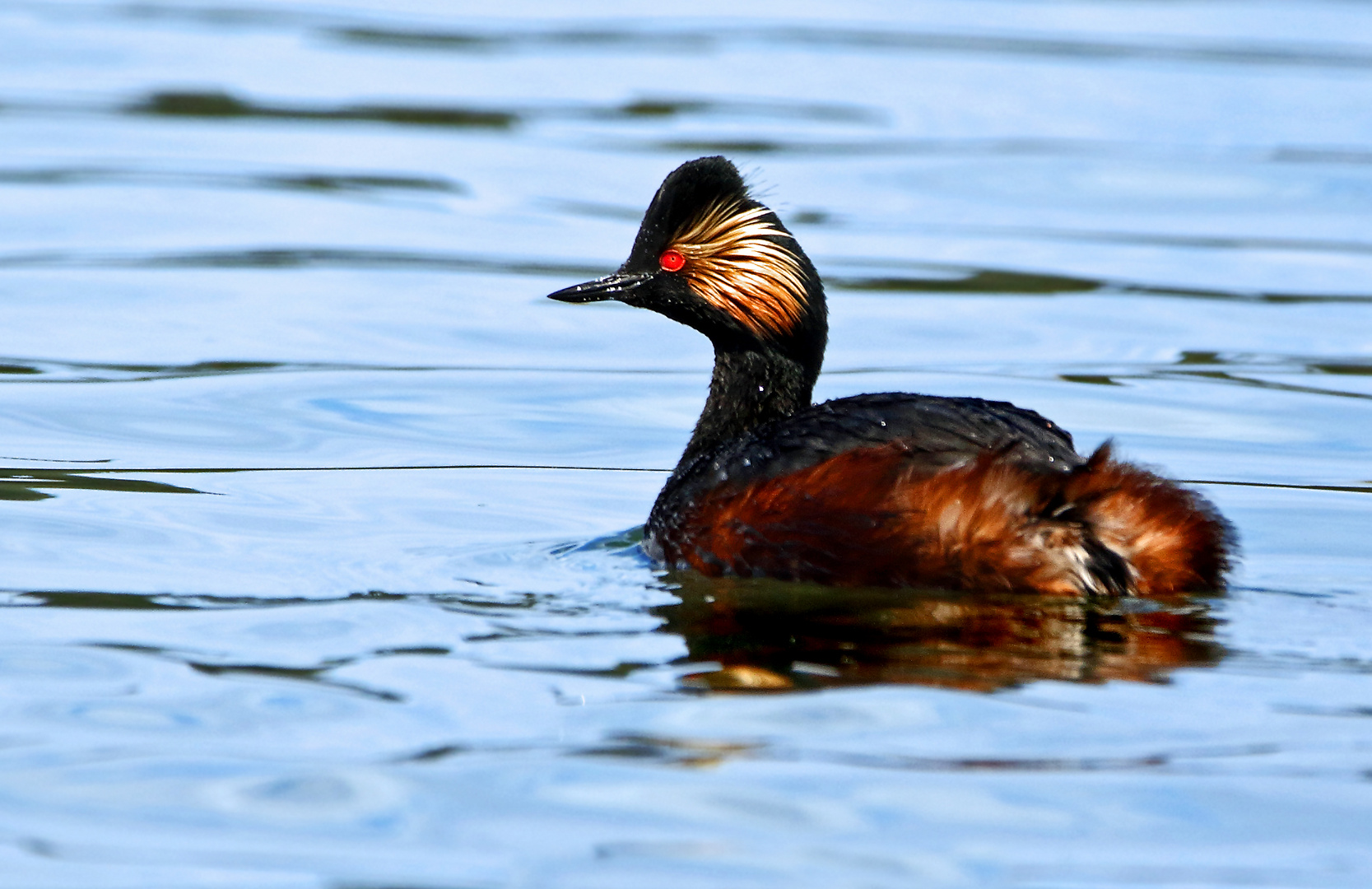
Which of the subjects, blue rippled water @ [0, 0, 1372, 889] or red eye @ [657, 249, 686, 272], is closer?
blue rippled water @ [0, 0, 1372, 889]

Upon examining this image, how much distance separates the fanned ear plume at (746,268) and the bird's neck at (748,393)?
0.12 meters

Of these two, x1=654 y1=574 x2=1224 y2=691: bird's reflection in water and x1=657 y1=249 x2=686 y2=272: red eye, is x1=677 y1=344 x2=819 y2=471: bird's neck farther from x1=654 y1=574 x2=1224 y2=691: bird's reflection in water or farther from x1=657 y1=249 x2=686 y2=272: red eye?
x1=654 y1=574 x2=1224 y2=691: bird's reflection in water

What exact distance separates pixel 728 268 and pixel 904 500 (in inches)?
58.4

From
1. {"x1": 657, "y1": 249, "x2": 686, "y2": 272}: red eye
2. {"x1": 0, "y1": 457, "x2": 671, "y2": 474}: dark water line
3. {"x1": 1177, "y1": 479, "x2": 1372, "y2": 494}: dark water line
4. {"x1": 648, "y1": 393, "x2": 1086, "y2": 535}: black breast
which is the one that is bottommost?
{"x1": 0, "y1": 457, "x2": 671, "y2": 474}: dark water line

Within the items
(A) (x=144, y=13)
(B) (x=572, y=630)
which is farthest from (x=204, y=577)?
(A) (x=144, y=13)

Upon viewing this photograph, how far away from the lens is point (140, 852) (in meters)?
4.82

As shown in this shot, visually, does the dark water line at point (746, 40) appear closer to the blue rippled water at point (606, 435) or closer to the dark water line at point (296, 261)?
the blue rippled water at point (606, 435)

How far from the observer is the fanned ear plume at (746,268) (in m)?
7.48

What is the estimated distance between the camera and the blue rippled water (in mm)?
4984

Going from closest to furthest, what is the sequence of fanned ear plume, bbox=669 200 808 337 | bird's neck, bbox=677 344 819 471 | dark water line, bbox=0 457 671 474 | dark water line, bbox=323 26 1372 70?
fanned ear plume, bbox=669 200 808 337 < bird's neck, bbox=677 344 819 471 < dark water line, bbox=0 457 671 474 < dark water line, bbox=323 26 1372 70

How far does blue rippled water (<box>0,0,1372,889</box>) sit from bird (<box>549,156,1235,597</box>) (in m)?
0.13

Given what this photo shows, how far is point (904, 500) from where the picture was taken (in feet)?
21.1

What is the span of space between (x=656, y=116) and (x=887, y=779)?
12966mm

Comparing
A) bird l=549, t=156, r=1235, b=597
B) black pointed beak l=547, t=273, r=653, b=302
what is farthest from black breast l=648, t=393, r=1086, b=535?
black pointed beak l=547, t=273, r=653, b=302
